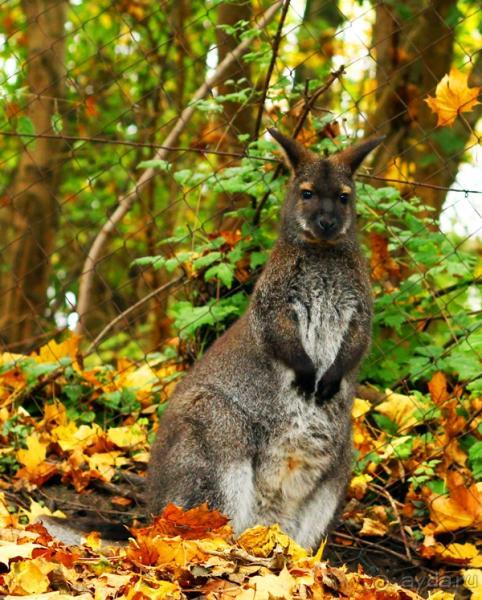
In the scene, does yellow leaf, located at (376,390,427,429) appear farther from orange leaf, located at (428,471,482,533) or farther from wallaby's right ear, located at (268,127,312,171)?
wallaby's right ear, located at (268,127,312,171)

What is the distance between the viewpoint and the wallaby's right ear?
5.11 meters

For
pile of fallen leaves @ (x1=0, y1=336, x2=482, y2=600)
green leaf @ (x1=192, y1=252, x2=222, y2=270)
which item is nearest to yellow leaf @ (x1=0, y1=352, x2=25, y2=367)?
pile of fallen leaves @ (x1=0, y1=336, x2=482, y2=600)

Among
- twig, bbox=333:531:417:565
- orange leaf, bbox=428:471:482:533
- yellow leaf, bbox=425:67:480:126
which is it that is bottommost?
twig, bbox=333:531:417:565

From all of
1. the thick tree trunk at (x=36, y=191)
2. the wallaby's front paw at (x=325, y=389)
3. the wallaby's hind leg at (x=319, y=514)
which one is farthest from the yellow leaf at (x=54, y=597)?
the thick tree trunk at (x=36, y=191)

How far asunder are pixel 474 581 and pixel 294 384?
1.30 m

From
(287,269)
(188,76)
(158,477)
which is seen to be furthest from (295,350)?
(188,76)

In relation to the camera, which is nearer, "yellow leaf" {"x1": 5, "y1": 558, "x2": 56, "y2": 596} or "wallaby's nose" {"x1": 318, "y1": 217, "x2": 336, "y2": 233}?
"yellow leaf" {"x1": 5, "y1": 558, "x2": 56, "y2": 596}

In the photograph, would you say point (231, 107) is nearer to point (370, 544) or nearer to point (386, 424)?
point (386, 424)

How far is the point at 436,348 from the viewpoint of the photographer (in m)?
5.52

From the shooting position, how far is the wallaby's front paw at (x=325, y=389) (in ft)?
16.4

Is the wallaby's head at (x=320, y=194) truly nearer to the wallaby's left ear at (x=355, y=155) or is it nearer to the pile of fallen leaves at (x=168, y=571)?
the wallaby's left ear at (x=355, y=155)

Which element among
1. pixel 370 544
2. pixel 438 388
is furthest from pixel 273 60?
pixel 370 544

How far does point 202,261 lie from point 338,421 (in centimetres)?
Result: 134

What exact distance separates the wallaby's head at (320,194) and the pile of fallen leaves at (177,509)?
1142 millimetres
